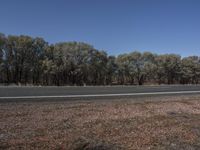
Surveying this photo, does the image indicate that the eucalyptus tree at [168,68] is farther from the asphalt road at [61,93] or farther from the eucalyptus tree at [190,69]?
the asphalt road at [61,93]

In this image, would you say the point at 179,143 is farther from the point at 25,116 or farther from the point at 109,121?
the point at 25,116

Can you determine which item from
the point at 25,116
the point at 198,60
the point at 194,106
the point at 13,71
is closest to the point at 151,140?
the point at 25,116

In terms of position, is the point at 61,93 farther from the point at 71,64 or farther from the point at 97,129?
the point at 71,64

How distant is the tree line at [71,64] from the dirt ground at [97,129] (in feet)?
147

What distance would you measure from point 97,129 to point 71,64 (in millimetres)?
49070

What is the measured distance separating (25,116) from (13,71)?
184ft

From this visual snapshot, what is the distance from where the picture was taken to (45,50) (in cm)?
6016

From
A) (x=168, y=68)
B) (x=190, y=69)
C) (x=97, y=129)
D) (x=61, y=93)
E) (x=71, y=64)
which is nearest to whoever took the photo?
(x=97, y=129)

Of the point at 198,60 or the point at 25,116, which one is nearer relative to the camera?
the point at 25,116

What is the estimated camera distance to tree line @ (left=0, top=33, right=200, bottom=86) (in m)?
55.8

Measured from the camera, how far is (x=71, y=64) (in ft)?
181

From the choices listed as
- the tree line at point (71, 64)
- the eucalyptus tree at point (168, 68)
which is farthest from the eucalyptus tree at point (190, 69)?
the tree line at point (71, 64)

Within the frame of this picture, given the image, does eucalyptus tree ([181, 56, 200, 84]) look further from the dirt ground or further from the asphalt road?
the dirt ground

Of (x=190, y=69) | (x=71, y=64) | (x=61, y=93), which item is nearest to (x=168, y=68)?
(x=190, y=69)
